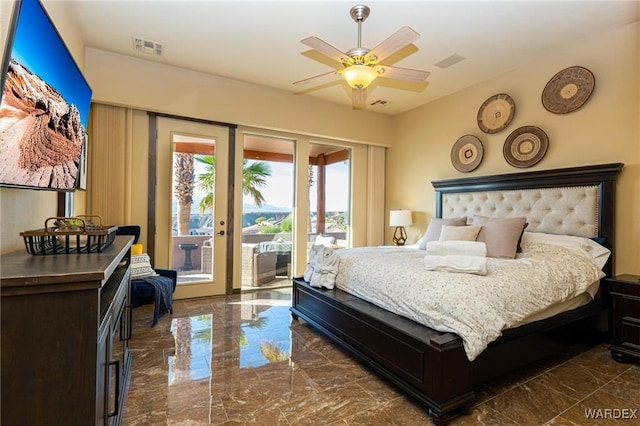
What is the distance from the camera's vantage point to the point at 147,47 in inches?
138

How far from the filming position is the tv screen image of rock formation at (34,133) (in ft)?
3.98

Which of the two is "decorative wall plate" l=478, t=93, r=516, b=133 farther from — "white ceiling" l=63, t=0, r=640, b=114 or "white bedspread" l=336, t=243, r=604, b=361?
"white bedspread" l=336, t=243, r=604, b=361

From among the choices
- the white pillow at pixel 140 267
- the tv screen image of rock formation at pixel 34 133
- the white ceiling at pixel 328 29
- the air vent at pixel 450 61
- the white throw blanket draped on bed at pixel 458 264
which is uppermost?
the white ceiling at pixel 328 29

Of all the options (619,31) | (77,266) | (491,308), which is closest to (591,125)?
(619,31)

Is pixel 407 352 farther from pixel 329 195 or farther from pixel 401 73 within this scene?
pixel 329 195

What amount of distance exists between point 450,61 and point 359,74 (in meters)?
1.78

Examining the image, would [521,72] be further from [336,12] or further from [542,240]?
[336,12]

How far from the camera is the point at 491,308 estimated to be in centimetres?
199

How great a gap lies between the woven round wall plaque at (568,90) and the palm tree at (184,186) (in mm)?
4462

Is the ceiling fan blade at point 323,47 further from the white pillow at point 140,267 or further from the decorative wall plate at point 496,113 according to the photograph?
the white pillow at point 140,267

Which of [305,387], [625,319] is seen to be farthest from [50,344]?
[625,319]

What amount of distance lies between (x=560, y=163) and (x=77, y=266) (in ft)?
14.0

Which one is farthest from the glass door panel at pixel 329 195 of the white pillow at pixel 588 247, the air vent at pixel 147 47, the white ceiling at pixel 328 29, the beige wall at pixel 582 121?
the white pillow at pixel 588 247

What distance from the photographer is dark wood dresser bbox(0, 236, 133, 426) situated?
978 mm
